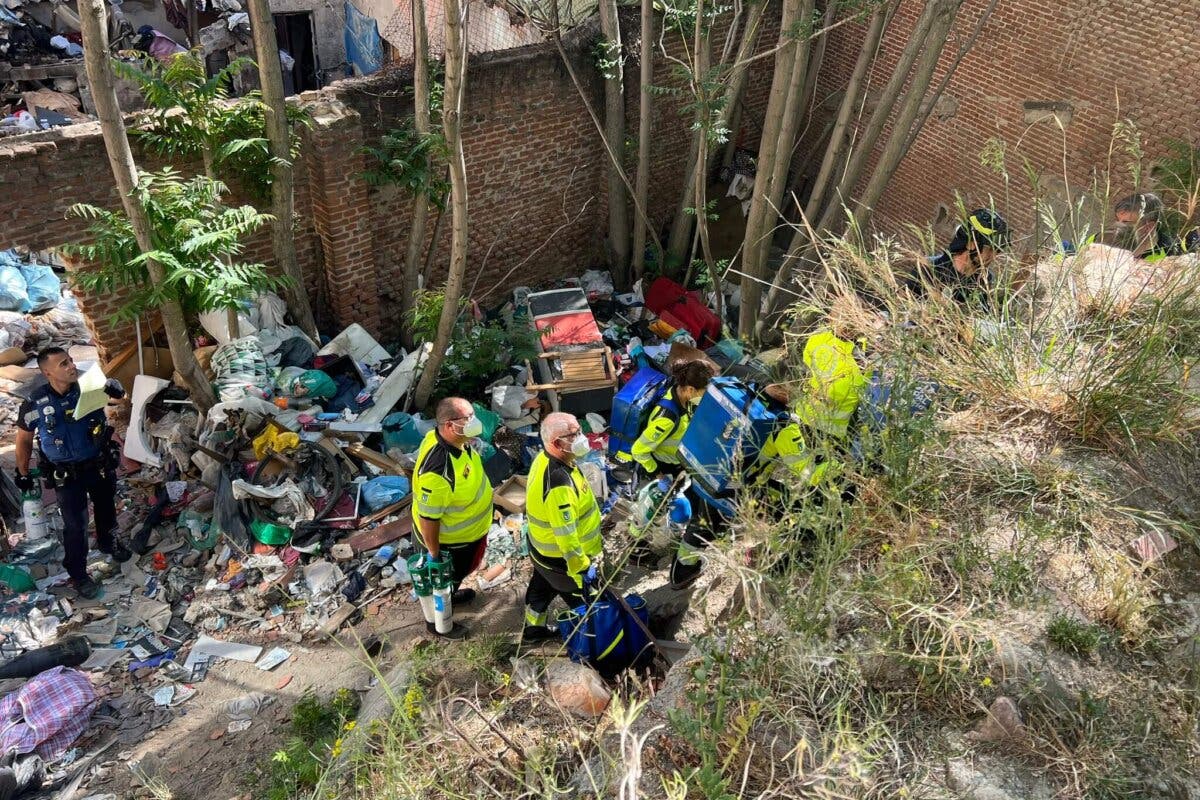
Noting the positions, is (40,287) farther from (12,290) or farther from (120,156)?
(120,156)

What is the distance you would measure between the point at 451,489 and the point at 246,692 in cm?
181

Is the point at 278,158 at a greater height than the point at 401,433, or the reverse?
the point at 278,158

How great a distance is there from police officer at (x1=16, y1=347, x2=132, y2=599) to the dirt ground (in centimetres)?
130

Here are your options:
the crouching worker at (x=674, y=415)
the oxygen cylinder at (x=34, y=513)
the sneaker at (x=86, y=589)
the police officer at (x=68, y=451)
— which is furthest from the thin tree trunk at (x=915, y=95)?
the oxygen cylinder at (x=34, y=513)

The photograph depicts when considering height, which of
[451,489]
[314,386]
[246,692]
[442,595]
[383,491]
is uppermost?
[451,489]

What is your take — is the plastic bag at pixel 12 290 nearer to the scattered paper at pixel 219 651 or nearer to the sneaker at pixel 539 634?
the scattered paper at pixel 219 651

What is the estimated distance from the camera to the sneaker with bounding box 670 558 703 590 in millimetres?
5164

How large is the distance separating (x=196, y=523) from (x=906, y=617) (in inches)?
195

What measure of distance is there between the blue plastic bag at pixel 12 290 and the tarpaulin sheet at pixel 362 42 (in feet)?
25.1

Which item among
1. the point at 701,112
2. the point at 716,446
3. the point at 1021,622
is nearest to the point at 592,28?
the point at 701,112

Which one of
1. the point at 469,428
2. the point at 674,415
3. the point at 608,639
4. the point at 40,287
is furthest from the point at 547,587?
the point at 40,287

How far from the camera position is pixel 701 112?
716 cm

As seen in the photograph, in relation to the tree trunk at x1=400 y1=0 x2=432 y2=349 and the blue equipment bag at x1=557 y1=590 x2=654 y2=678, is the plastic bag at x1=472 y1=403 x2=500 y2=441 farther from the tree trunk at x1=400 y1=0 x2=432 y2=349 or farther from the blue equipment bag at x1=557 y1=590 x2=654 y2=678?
the blue equipment bag at x1=557 y1=590 x2=654 y2=678

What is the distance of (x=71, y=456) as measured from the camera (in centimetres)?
552
